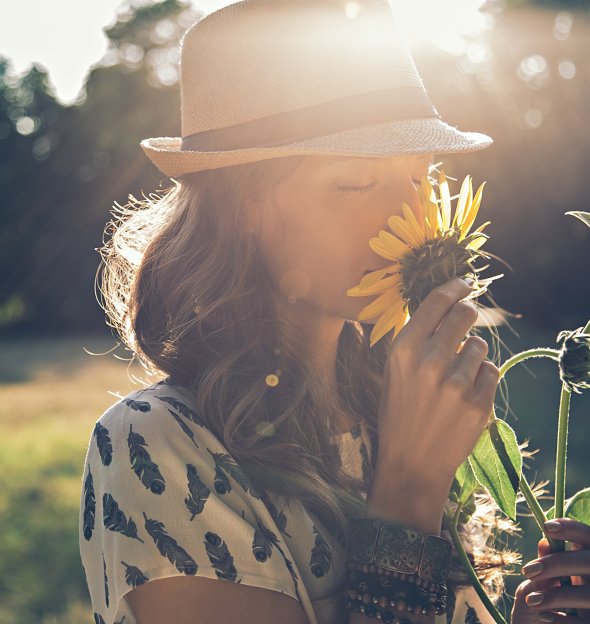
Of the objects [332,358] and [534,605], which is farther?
[332,358]

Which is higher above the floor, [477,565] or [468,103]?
[477,565]

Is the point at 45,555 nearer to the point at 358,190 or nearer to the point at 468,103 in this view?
the point at 358,190

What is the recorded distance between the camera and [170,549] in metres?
1.38

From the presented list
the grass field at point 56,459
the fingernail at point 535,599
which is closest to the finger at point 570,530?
the fingernail at point 535,599

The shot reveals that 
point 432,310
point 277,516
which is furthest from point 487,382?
point 277,516

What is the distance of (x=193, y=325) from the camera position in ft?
5.67

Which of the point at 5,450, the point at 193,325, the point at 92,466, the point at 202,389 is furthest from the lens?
the point at 5,450

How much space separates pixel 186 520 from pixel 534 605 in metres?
0.60

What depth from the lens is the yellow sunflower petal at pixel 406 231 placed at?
1500mm

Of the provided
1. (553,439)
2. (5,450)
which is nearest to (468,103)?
(553,439)

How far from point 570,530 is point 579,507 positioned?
Answer: 0.10 metres

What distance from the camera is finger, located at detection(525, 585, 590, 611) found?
1308 mm

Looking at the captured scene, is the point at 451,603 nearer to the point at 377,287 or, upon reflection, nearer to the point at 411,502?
the point at 411,502

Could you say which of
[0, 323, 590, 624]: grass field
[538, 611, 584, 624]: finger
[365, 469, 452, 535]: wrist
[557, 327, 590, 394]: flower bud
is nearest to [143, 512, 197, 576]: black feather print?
[365, 469, 452, 535]: wrist
